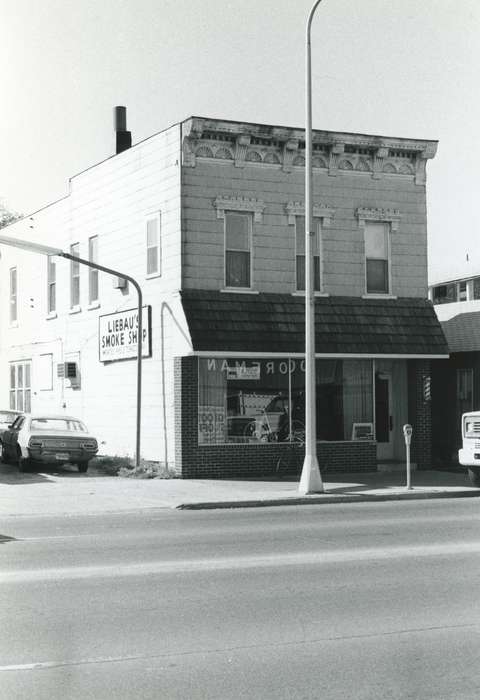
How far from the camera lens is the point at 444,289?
142ft

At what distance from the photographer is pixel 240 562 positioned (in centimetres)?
1088

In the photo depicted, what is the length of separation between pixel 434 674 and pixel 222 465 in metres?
16.6

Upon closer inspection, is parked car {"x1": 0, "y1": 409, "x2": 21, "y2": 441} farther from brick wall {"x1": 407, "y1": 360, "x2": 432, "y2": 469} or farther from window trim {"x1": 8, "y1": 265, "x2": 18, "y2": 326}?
brick wall {"x1": 407, "y1": 360, "x2": 432, "y2": 469}

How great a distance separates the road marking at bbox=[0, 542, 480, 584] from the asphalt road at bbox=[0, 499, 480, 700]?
0.9 inches

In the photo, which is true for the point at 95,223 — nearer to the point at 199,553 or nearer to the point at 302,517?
the point at 302,517

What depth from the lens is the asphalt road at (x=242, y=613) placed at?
628cm

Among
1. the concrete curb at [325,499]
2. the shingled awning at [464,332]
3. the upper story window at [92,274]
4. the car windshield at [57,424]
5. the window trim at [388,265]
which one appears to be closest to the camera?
the concrete curb at [325,499]

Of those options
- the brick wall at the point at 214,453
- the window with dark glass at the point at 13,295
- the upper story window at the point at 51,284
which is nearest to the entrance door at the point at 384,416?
the brick wall at the point at 214,453

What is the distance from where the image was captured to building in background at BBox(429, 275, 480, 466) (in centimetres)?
2681

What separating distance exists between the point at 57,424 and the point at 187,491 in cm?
663

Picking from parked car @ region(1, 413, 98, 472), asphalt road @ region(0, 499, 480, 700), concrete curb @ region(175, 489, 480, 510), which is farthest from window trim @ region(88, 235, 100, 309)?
asphalt road @ region(0, 499, 480, 700)

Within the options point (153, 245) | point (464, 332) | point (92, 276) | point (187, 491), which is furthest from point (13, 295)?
point (187, 491)

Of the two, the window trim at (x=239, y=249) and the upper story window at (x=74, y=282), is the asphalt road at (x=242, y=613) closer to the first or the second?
the window trim at (x=239, y=249)

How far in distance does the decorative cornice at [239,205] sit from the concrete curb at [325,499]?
7.63 m
